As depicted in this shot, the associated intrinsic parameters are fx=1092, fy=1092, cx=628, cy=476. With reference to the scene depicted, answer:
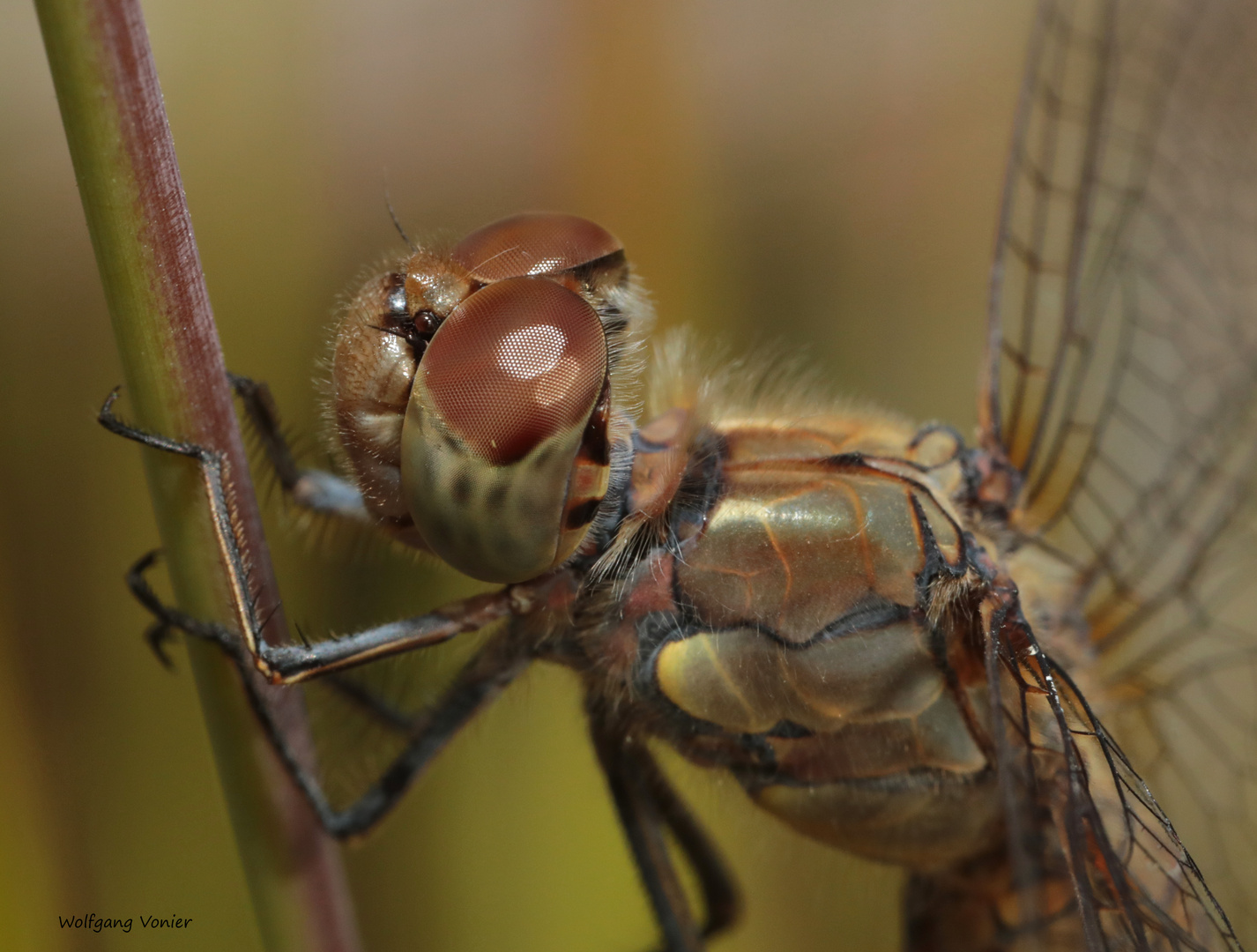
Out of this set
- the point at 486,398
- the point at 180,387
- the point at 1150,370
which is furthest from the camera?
the point at 1150,370

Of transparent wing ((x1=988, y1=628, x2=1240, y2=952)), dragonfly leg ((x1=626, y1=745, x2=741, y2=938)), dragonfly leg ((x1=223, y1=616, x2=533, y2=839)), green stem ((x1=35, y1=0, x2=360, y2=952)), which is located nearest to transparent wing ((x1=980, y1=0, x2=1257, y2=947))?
transparent wing ((x1=988, y1=628, x2=1240, y2=952))

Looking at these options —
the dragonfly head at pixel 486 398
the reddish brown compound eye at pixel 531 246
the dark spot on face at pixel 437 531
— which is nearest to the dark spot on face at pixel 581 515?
the dragonfly head at pixel 486 398

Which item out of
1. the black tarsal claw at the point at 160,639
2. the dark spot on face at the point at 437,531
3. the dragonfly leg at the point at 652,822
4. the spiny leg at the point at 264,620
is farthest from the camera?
the dragonfly leg at the point at 652,822

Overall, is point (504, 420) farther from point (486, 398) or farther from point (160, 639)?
point (160, 639)

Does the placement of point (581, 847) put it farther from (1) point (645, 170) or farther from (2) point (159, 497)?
(1) point (645, 170)

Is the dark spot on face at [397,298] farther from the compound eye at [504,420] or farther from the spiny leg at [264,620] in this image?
the spiny leg at [264,620]

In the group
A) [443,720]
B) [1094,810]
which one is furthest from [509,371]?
[1094,810]
